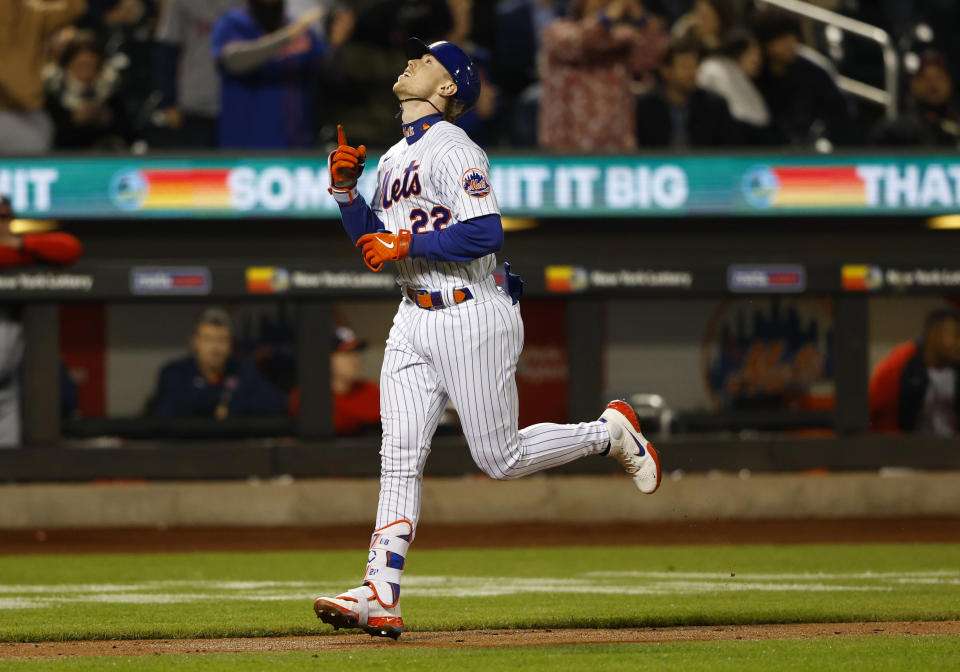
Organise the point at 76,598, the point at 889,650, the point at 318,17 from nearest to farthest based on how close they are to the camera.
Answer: the point at 889,650 → the point at 76,598 → the point at 318,17

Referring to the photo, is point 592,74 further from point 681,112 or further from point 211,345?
point 211,345

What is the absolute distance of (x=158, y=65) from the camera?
12.7m

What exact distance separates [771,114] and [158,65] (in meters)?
5.00

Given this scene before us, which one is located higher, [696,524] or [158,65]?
[158,65]

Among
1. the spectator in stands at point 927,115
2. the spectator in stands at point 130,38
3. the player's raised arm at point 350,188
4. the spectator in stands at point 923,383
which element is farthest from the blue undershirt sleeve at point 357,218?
the spectator in stands at point 923,383

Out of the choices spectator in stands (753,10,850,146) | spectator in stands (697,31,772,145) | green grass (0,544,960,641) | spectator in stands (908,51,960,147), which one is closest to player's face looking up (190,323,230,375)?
green grass (0,544,960,641)

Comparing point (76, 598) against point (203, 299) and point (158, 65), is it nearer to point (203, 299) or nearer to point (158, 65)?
point (203, 299)

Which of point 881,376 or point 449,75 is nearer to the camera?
point 449,75

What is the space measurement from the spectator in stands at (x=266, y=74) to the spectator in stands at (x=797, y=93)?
3691mm

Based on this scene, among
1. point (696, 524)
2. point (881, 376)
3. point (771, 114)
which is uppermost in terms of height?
point (771, 114)

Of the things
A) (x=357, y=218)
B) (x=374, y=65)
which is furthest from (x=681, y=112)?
(x=357, y=218)

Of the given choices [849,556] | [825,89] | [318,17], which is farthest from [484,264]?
[825,89]

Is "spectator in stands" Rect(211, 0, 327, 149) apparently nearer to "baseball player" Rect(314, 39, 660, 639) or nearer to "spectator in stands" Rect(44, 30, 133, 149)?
"spectator in stands" Rect(44, 30, 133, 149)

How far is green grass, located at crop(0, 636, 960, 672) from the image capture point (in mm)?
4715
